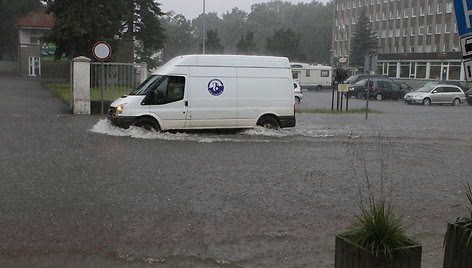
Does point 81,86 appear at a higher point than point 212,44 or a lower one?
lower

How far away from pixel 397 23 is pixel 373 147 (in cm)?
Answer: 7470

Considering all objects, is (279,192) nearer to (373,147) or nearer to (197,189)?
(197,189)

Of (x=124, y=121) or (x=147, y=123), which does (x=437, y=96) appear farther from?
(x=124, y=121)

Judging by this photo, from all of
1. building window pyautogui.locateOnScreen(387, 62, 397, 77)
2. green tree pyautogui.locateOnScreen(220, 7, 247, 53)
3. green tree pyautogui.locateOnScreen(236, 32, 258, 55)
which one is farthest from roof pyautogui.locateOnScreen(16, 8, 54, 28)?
green tree pyautogui.locateOnScreen(220, 7, 247, 53)

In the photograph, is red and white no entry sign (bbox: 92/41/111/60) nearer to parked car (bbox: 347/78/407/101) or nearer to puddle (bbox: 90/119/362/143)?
puddle (bbox: 90/119/362/143)

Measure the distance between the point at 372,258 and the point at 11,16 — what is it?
68.6 meters

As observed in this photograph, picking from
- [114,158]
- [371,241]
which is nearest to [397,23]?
[114,158]

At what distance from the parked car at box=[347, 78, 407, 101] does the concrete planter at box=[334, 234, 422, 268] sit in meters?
38.3

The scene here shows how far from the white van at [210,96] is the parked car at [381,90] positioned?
90.0ft

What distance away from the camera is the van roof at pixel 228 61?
14.0m

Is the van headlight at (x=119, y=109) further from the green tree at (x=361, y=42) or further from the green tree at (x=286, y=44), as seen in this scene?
the green tree at (x=286, y=44)

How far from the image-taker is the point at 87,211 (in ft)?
21.1

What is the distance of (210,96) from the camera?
1405cm

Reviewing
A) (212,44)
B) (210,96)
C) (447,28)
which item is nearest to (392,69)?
(447,28)
